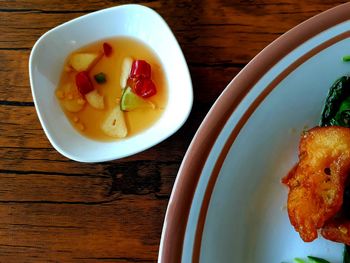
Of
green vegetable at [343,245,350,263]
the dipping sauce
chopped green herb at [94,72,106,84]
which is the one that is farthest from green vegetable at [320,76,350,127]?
chopped green herb at [94,72,106,84]

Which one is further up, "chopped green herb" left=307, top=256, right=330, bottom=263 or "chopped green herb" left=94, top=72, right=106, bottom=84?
"chopped green herb" left=94, top=72, right=106, bottom=84

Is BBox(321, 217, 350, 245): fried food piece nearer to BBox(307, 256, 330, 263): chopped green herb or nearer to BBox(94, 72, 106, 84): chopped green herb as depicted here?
BBox(307, 256, 330, 263): chopped green herb

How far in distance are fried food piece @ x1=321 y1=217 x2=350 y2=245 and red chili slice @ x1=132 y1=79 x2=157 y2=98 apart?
74 cm

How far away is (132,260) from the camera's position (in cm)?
190

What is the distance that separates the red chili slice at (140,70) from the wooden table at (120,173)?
152 millimetres

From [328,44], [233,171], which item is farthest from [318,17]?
[233,171]

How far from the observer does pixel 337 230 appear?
1758 mm

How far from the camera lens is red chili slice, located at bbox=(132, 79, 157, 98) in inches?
79.0

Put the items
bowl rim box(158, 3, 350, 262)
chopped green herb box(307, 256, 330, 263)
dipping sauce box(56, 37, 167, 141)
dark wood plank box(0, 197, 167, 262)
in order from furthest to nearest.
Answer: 1. dipping sauce box(56, 37, 167, 141)
2. dark wood plank box(0, 197, 167, 262)
3. chopped green herb box(307, 256, 330, 263)
4. bowl rim box(158, 3, 350, 262)

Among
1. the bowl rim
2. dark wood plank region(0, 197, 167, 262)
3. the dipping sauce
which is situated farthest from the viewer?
the dipping sauce

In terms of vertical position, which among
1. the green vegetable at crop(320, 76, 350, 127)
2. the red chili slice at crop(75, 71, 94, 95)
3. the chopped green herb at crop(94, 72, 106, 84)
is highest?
the green vegetable at crop(320, 76, 350, 127)

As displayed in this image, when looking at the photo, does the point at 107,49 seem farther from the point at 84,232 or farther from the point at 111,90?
the point at 84,232

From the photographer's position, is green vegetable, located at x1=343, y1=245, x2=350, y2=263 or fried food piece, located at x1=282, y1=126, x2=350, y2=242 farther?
green vegetable, located at x1=343, y1=245, x2=350, y2=263

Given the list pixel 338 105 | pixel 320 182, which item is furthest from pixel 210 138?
pixel 338 105
